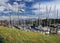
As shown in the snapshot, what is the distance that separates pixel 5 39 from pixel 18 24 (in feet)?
13.2

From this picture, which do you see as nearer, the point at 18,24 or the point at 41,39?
the point at 41,39

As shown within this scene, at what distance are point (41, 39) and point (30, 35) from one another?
28.1 inches

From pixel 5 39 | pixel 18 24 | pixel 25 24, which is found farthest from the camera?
pixel 25 24

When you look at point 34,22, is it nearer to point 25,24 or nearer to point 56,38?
point 25,24

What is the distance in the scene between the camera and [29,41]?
31.9 feet

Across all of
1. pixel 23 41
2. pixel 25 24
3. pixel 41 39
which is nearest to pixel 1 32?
pixel 23 41

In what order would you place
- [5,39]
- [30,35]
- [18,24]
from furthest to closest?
1. [18,24]
2. [30,35]
3. [5,39]

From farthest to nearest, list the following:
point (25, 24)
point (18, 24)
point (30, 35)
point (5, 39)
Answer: point (25, 24), point (18, 24), point (30, 35), point (5, 39)

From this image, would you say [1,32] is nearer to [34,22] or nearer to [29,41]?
[29,41]

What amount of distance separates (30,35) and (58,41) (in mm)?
1617

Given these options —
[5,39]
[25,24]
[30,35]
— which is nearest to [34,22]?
[25,24]

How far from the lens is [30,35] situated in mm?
10391

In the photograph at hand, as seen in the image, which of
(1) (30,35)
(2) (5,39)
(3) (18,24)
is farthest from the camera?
(3) (18,24)

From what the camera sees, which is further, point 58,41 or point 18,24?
point 18,24
